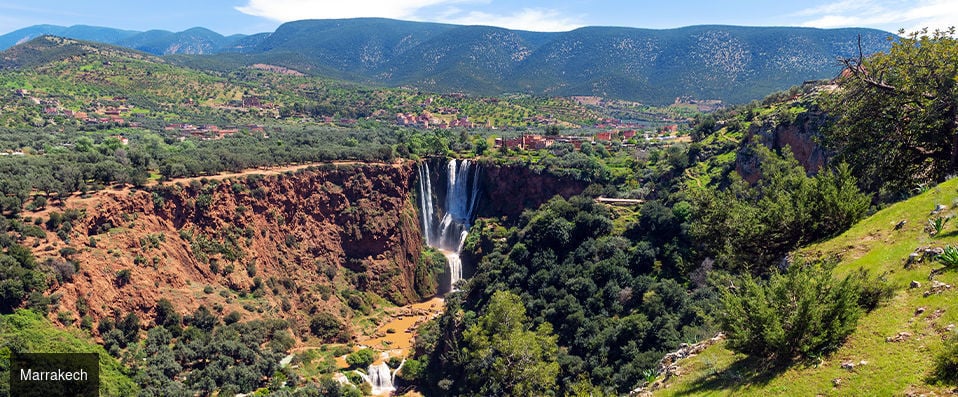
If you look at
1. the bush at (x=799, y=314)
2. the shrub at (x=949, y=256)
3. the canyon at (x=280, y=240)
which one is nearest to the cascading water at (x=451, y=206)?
the canyon at (x=280, y=240)

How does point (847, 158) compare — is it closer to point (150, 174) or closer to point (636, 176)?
point (636, 176)

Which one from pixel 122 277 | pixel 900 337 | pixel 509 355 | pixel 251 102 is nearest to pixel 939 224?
pixel 900 337

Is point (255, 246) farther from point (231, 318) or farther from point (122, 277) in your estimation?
point (122, 277)

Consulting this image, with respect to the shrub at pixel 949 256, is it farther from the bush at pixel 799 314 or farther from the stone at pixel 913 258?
the bush at pixel 799 314

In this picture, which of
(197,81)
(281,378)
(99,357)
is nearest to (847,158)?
(281,378)

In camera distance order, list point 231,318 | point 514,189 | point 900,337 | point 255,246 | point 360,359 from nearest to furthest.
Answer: point 900,337, point 231,318, point 360,359, point 255,246, point 514,189

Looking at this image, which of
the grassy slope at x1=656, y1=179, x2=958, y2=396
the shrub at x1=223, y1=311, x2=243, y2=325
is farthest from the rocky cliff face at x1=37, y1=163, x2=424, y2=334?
the grassy slope at x1=656, y1=179, x2=958, y2=396
